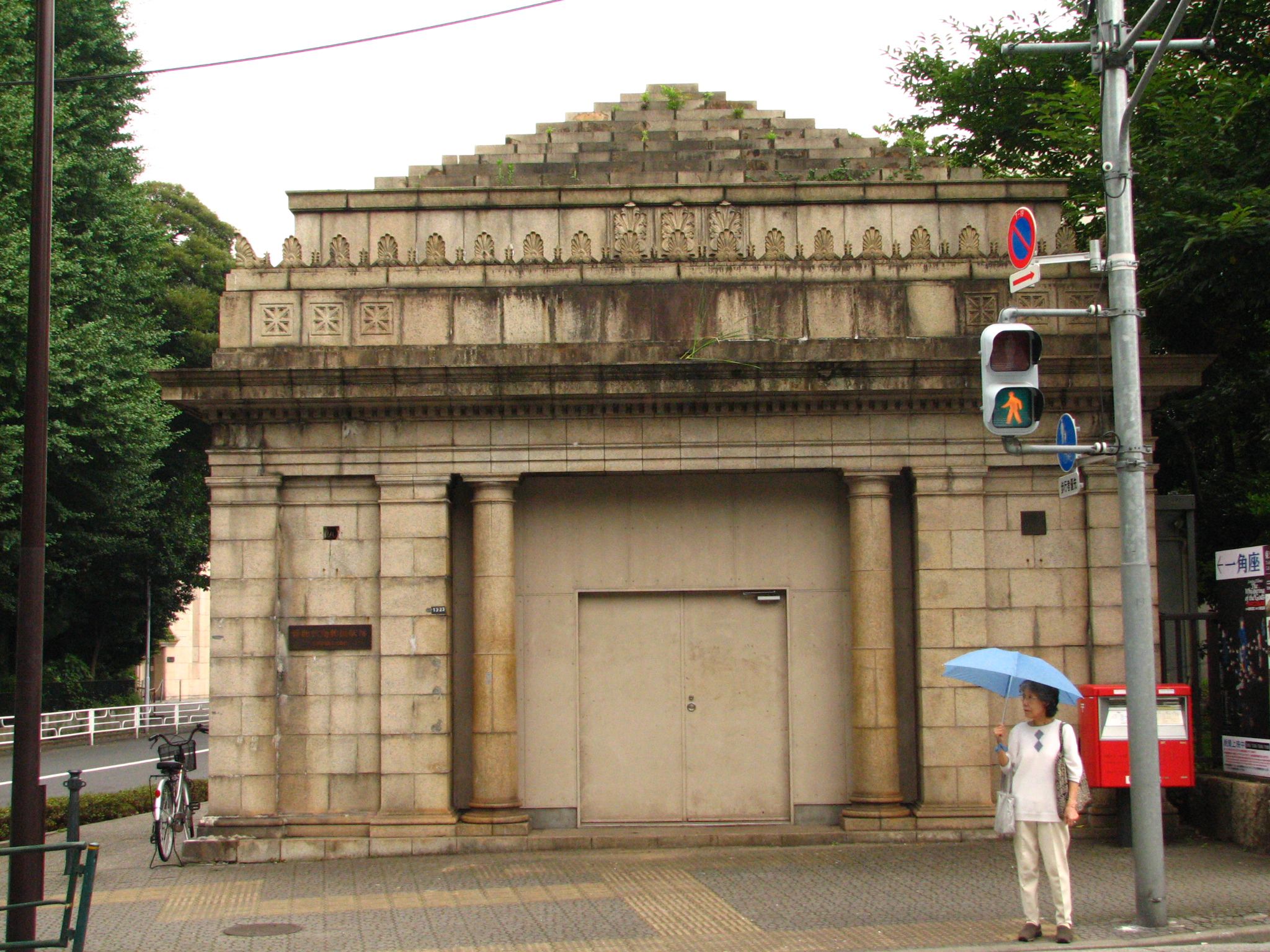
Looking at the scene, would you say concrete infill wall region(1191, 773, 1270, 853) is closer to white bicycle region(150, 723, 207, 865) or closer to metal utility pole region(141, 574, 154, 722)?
white bicycle region(150, 723, 207, 865)

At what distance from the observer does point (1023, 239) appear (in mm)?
12359

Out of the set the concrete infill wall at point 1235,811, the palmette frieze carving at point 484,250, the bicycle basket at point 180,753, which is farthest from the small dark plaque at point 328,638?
the concrete infill wall at point 1235,811

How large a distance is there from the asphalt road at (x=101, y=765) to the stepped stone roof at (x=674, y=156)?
12809mm

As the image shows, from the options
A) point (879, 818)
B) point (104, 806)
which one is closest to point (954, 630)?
point (879, 818)

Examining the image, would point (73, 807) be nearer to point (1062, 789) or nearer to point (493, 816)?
point (493, 816)

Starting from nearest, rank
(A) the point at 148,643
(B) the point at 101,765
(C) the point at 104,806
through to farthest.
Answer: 1. (C) the point at 104,806
2. (B) the point at 101,765
3. (A) the point at 148,643

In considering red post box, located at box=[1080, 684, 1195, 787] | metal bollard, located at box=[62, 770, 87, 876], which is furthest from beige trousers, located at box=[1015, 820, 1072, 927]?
metal bollard, located at box=[62, 770, 87, 876]

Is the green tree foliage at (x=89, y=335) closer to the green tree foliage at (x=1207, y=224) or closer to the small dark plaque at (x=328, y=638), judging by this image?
the small dark plaque at (x=328, y=638)

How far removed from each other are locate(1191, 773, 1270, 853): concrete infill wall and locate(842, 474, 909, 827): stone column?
319 centimetres

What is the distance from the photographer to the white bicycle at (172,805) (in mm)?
14609

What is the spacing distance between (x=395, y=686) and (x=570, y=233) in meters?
5.49

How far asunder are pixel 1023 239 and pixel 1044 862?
5408 millimetres

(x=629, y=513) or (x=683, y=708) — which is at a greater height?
(x=629, y=513)

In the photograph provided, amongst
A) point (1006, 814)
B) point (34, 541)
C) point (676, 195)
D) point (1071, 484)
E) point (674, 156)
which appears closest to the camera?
point (1006, 814)
